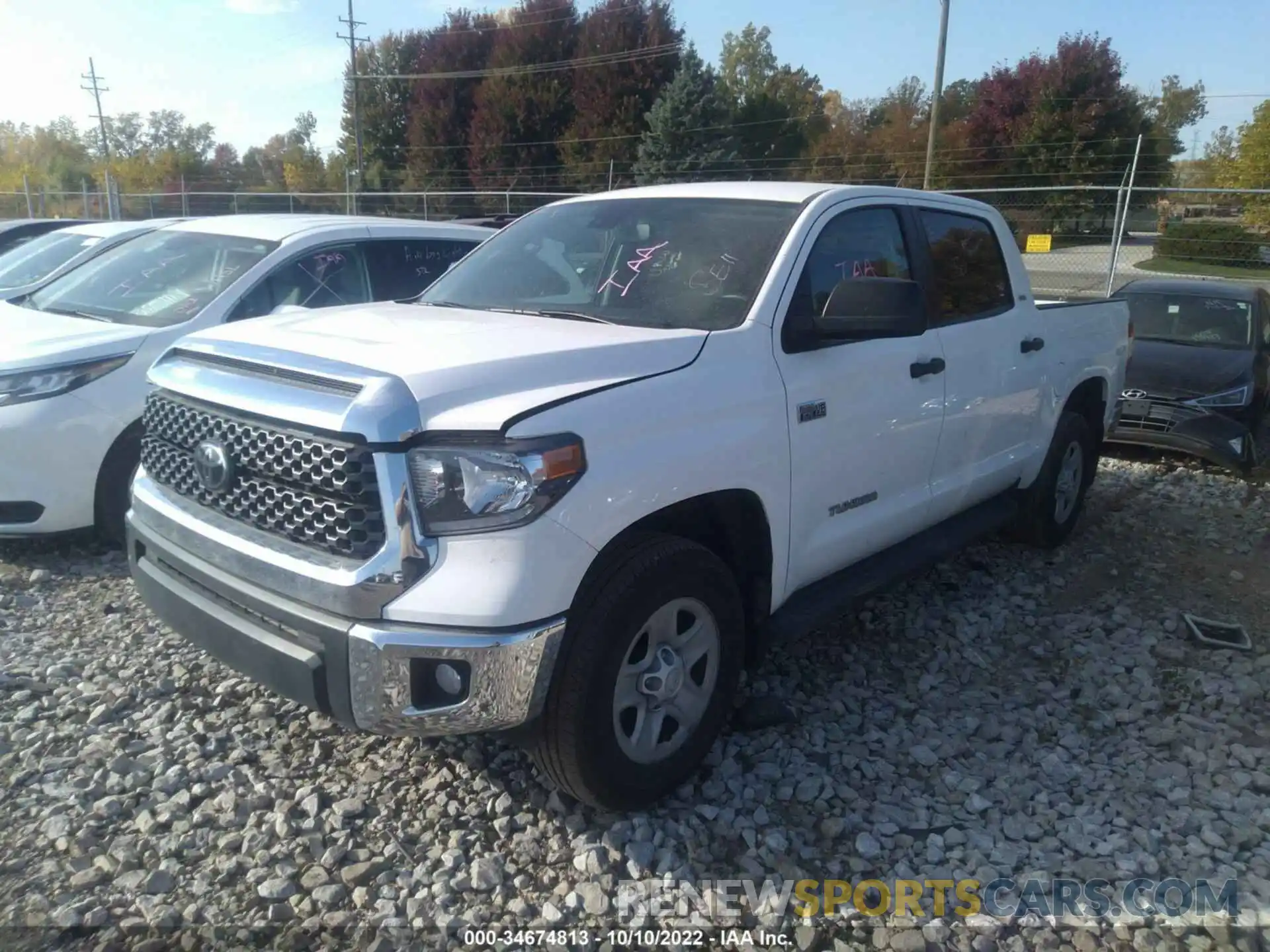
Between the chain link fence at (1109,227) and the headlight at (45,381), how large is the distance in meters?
9.34

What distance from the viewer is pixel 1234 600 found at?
4992 millimetres

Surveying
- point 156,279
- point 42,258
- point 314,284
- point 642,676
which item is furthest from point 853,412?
point 42,258

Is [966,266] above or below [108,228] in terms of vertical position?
below

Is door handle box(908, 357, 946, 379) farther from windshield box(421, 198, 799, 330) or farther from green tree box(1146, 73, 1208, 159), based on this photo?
green tree box(1146, 73, 1208, 159)

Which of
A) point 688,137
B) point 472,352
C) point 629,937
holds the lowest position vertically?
point 629,937

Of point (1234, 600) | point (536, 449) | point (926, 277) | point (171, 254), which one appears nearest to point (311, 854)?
point (536, 449)

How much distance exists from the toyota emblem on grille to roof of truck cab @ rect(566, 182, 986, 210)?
2011mm

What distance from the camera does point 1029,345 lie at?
4793 millimetres

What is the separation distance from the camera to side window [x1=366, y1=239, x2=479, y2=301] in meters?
5.96

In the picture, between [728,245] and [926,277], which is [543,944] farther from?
[926,277]

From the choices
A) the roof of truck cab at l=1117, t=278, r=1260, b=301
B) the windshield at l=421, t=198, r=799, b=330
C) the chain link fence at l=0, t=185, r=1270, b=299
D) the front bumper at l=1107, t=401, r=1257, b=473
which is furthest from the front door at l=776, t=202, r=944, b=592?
the chain link fence at l=0, t=185, r=1270, b=299

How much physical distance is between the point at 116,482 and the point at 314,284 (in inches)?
62.9

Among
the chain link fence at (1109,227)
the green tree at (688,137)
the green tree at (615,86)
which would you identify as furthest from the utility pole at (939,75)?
the green tree at (615,86)

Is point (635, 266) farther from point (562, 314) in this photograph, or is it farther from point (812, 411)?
point (812, 411)
